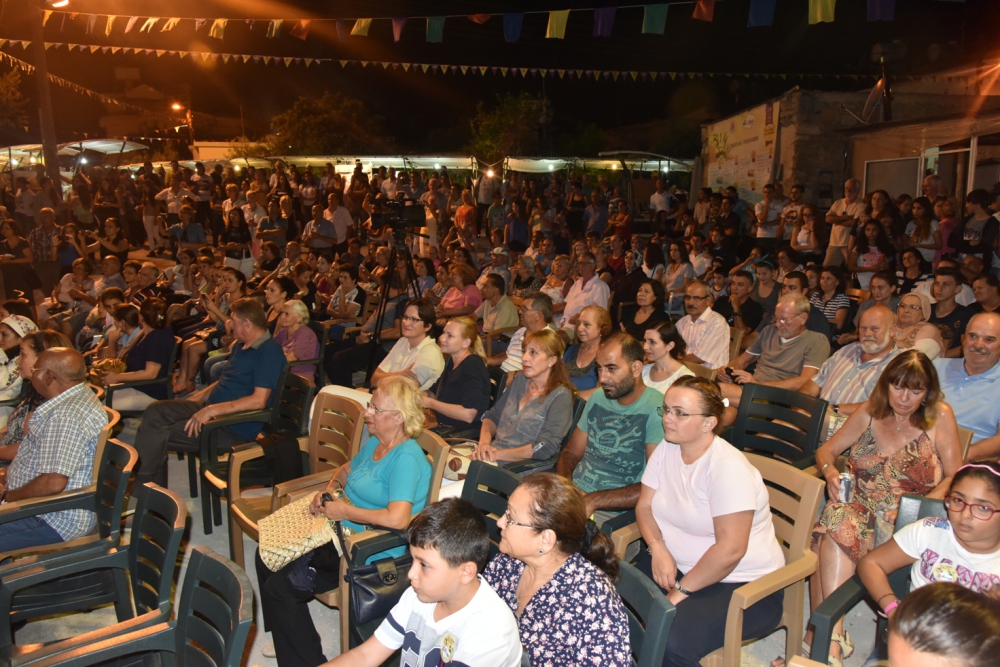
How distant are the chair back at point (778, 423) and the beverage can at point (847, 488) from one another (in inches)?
18.4

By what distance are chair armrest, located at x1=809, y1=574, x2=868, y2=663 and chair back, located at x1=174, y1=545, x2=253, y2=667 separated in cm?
170

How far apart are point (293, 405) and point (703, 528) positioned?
8.61ft

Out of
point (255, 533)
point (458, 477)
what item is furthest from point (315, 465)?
point (458, 477)

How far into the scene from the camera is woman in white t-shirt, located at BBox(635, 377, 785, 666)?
7.86ft

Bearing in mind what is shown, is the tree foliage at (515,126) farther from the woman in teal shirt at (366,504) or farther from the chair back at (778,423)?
the woman in teal shirt at (366,504)

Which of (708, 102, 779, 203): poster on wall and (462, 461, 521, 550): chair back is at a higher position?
(708, 102, 779, 203): poster on wall

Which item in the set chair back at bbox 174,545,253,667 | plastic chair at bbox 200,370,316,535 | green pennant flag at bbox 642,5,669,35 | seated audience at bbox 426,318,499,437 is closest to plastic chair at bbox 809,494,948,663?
chair back at bbox 174,545,253,667

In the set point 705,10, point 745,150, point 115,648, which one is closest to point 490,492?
point 115,648

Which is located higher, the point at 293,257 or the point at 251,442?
the point at 293,257

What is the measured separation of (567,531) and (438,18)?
8.76 meters

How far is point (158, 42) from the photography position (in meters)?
31.3

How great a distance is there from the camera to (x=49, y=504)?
3.03 metres

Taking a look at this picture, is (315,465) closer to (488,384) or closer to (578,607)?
(488,384)

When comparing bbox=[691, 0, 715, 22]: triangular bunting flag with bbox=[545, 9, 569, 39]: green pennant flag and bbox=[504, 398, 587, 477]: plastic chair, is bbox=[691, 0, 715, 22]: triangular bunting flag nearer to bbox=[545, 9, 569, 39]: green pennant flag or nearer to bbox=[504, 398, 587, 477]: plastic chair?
bbox=[545, 9, 569, 39]: green pennant flag
